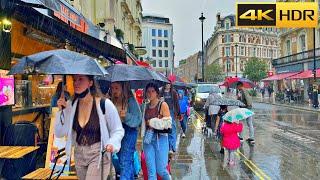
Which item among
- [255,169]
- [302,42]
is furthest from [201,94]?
[302,42]

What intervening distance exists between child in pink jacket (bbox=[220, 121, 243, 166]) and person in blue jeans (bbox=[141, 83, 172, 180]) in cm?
292

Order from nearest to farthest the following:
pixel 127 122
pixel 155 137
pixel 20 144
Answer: pixel 127 122
pixel 155 137
pixel 20 144

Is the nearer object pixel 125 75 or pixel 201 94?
pixel 125 75

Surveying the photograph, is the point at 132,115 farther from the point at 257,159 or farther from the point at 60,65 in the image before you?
the point at 257,159

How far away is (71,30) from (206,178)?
164 inches

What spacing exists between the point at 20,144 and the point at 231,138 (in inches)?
167

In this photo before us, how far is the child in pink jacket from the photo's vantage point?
355 inches

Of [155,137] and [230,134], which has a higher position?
[155,137]

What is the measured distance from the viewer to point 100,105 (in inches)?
168

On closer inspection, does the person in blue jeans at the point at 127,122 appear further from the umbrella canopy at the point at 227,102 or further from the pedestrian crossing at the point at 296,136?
the pedestrian crossing at the point at 296,136

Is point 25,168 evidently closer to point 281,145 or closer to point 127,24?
point 281,145

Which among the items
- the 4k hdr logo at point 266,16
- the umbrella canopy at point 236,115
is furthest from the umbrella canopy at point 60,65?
the 4k hdr logo at point 266,16

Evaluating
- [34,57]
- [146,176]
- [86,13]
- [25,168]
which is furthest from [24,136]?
[86,13]

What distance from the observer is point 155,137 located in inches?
247
